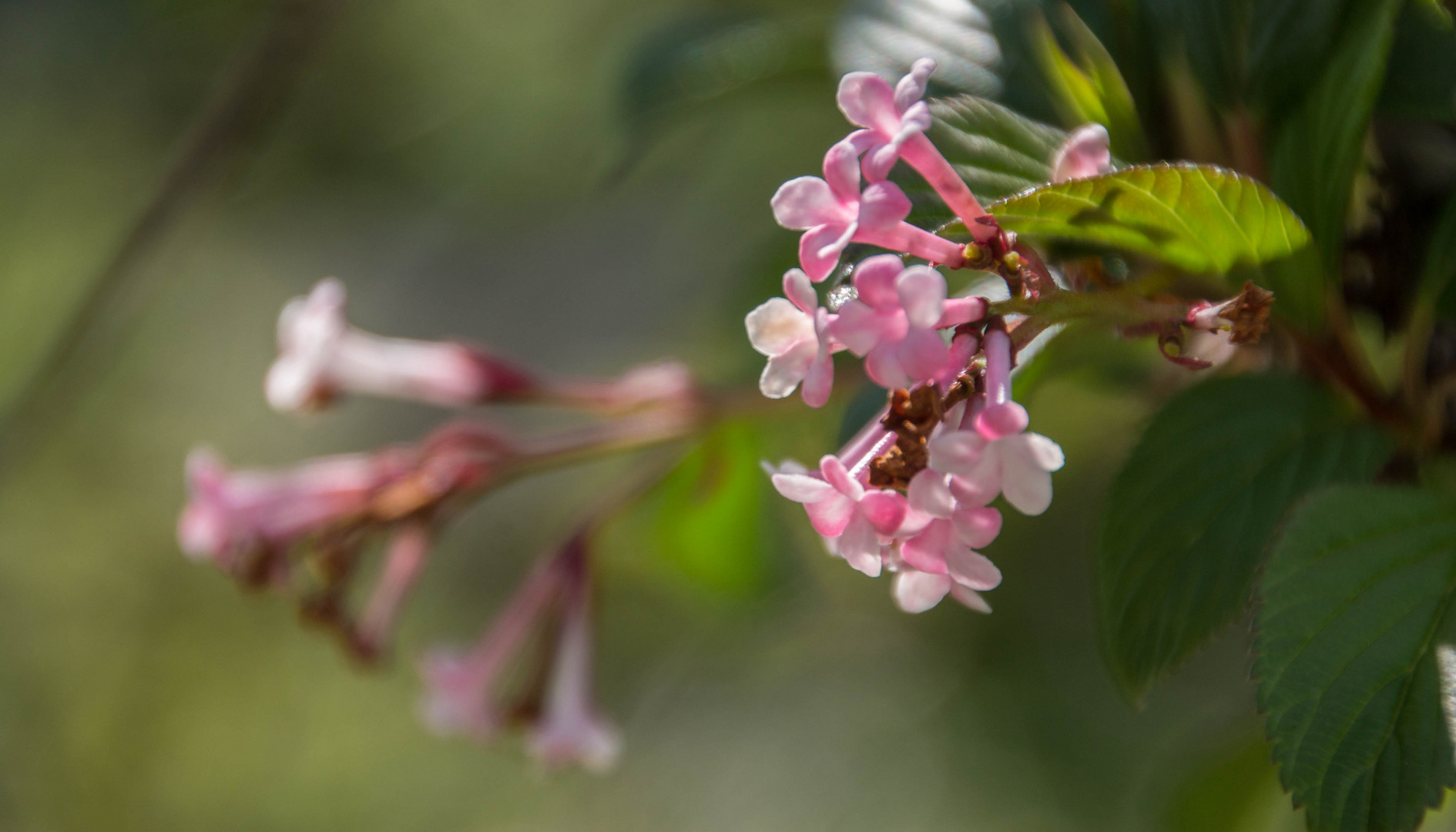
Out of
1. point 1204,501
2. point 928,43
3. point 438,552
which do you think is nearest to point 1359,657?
point 1204,501

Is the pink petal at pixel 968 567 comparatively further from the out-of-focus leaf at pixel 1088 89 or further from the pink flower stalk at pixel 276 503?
the pink flower stalk at pixel 276 503

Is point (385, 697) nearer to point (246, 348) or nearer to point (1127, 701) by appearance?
point (246, 348)

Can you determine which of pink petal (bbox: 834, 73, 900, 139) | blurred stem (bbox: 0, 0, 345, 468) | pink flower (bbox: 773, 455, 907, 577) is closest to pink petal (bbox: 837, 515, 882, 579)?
pink flower (bbox: 773, 455, 907, 577)

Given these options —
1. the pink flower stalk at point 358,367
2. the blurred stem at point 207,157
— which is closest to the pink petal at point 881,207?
the pink flower stalk at point 358,367

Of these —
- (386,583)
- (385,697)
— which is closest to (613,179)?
(386,583)

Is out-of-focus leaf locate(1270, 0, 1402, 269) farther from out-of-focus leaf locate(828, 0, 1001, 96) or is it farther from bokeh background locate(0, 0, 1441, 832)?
bokeh background locate(0, 0, 1441, 832)
